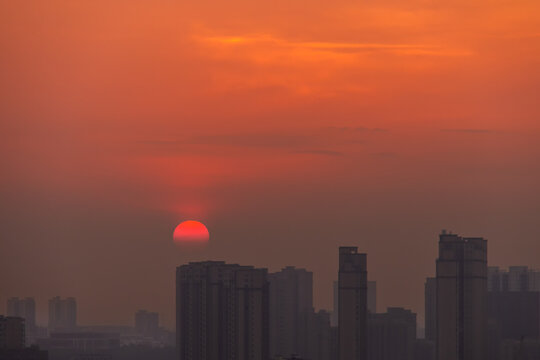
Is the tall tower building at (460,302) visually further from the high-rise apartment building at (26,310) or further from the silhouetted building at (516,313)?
the high-rise apartment building at (26,310)

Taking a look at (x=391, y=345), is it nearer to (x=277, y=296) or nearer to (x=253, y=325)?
(x=277, y=296)

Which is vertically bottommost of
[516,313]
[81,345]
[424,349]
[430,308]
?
[81,345]

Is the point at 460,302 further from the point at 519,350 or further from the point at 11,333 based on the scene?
the point at 11,333

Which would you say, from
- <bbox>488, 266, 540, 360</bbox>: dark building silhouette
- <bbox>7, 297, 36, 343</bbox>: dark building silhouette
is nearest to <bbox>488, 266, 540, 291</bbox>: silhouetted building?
<bbox>488, 266, 540, 360</bbox>: dark building silhouette

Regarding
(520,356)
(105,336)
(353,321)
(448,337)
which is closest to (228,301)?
(353,321)

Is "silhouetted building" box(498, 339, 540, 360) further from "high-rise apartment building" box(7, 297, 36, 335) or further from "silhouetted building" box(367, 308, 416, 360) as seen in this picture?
"high-rise apartment building" box(7, 297, 36, 335)

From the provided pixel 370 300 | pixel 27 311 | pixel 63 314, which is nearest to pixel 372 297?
pixel 370 300
